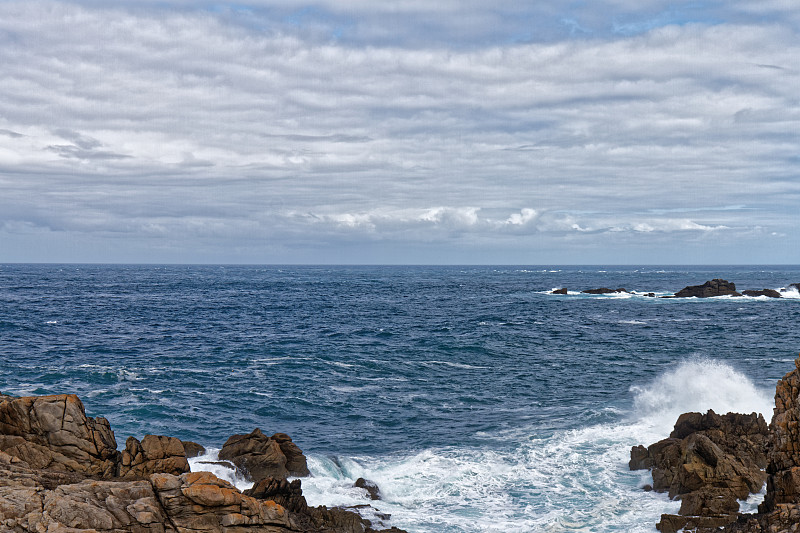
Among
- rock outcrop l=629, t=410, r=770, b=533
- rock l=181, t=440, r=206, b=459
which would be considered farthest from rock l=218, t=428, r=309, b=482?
rock outcrop l=629, t=410, r=770, b=533

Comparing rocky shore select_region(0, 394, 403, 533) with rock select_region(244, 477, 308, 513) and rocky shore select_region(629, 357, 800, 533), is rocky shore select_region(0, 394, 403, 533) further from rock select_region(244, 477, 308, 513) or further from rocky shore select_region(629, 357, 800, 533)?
rocky shore select_region(629, 357, 800, 533)

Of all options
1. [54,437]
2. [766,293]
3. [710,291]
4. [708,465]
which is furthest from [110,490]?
[766,293]

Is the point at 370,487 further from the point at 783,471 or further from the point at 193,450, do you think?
the point at 783,471

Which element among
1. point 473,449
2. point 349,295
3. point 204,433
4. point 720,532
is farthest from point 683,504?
point 349,295

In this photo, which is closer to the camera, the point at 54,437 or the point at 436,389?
the point at 54,437

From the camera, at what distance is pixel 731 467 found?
23.9 metres

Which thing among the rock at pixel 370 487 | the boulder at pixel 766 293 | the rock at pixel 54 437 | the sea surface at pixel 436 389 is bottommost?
the rock at pixel 370 487

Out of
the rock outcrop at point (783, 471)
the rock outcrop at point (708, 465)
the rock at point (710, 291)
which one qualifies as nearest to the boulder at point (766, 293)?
the rock at point (710, 291)

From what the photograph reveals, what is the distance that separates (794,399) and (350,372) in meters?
34.4

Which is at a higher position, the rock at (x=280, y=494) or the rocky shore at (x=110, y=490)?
the rocky shore at (x=110, y=490)

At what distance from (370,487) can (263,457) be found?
14.8 feet

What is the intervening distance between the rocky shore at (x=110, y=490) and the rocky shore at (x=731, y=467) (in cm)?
1060

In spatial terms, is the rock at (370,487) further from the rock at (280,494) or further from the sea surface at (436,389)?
the rock at (280,494)

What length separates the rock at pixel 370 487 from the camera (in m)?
25.1
